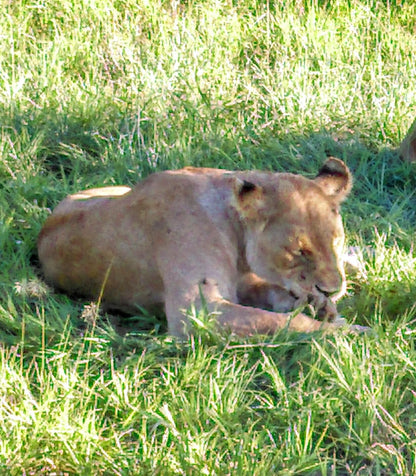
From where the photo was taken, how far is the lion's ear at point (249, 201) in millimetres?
3365

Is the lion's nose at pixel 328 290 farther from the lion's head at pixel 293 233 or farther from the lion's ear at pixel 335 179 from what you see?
the lion's ear at pixel 335 179

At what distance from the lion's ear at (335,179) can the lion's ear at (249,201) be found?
280 millimetres

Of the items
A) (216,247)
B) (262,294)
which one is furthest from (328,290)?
(216,247)

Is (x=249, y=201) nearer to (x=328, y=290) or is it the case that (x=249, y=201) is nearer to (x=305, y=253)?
(x=305, y=253)

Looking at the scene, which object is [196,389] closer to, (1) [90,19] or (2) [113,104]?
(2) [113,104]

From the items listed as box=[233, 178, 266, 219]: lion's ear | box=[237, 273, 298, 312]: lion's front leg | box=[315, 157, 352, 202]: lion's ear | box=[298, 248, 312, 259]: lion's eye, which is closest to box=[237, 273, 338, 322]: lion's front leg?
box=[237, 273, 298, 312]: lion's front leg

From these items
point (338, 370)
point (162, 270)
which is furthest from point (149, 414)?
point (162, 270)

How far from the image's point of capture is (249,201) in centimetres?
338

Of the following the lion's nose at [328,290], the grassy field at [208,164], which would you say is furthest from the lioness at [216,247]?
the grassy field at [208,164]

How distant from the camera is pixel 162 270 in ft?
11.3

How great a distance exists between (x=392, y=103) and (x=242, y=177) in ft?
6.45

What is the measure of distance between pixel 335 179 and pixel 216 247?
561 mm

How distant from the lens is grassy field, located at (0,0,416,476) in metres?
2.61

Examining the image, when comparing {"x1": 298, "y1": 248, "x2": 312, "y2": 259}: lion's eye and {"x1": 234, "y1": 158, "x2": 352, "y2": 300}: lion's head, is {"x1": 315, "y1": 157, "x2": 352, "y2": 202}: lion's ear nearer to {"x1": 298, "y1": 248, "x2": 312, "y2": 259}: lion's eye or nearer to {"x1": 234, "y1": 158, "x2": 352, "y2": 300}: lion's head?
{"x1": 234, "y1": 158, "x2": 352, "y2": 300}: lion's head
